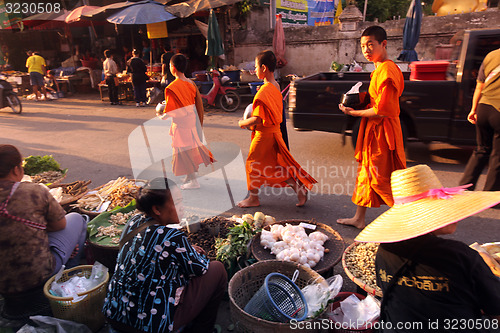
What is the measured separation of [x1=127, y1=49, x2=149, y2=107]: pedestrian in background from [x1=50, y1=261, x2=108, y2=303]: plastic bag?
32.4 feet

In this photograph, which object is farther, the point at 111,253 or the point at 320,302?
the point at 111,253

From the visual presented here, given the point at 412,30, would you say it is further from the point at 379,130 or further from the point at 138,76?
the point at 138,76

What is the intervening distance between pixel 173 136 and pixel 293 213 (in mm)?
1906

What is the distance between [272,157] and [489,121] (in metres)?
2.34

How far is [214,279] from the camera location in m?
2.26

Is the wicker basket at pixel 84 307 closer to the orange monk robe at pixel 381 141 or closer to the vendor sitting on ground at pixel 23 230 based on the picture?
the vendor sitting on ground at pixel 23 230

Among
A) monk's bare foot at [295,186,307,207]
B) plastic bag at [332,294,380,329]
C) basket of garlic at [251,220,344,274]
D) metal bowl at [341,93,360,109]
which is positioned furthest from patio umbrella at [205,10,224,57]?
plastic bag at [332,294,380,329]

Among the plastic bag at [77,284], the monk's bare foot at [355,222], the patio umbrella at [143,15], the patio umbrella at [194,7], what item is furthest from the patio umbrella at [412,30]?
the plastic bag at [77,284]

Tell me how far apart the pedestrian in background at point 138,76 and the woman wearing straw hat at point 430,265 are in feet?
36.3

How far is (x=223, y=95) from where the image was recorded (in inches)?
409

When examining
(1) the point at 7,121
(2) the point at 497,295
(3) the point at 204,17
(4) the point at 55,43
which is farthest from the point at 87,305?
(4) the point at 55,43

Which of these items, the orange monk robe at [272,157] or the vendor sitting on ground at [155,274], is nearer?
the vendor sitting on ground at [155,274]

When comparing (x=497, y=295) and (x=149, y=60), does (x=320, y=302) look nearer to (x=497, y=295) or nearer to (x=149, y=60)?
(x=497, y=295)

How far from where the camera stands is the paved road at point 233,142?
414 centimetres
